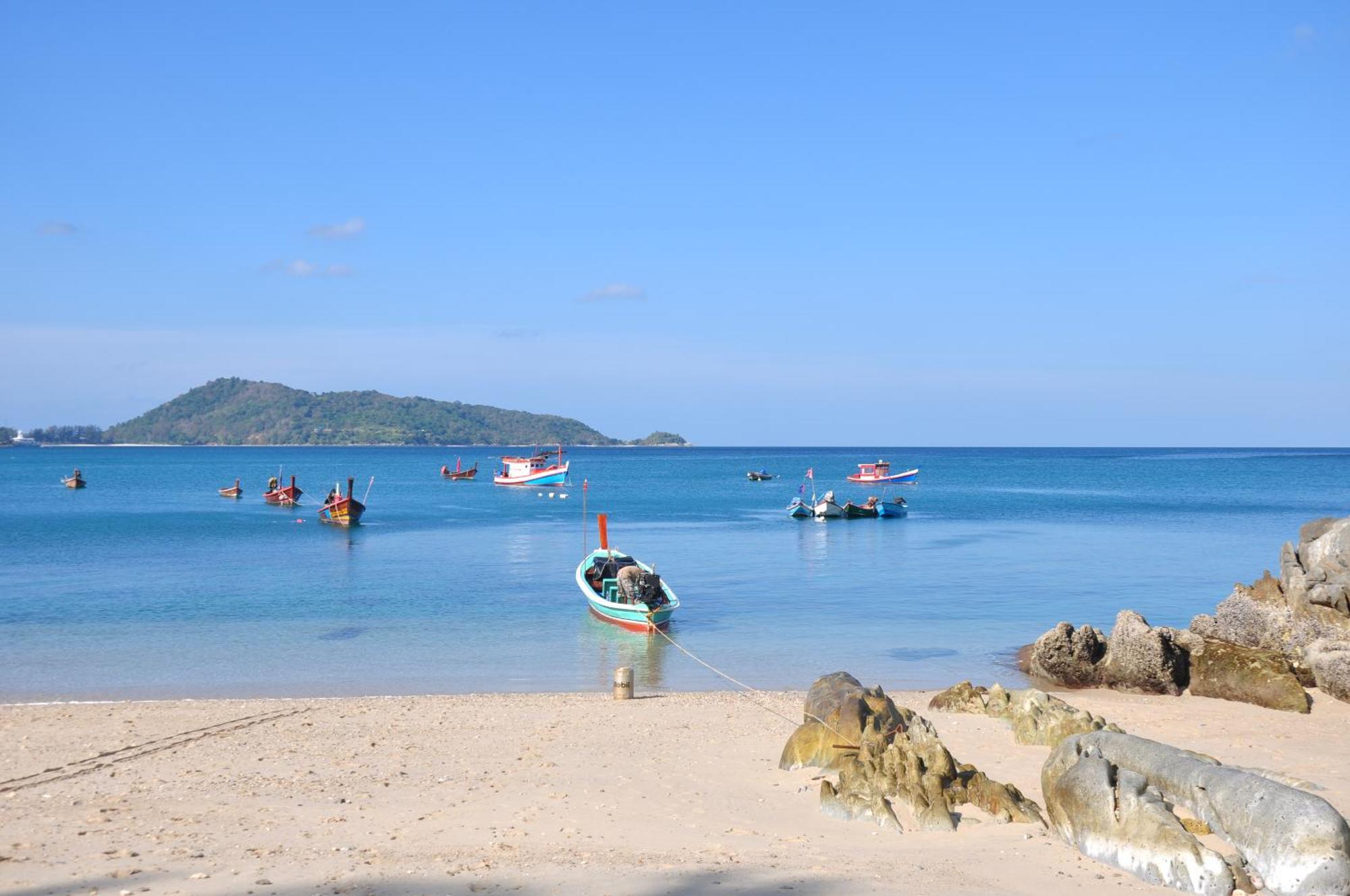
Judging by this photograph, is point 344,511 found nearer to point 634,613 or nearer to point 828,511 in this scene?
point 828,511

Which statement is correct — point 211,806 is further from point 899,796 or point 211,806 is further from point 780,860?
point 899,796

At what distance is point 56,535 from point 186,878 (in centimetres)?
4573

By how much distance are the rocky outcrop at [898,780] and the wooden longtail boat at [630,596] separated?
40.0 ft

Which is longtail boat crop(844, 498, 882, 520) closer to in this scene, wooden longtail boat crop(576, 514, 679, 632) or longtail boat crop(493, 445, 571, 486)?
wooden longtail boat crop(576, 514, 679, 632)

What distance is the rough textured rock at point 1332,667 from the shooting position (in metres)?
16.1

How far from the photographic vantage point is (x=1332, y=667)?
53.5 ft

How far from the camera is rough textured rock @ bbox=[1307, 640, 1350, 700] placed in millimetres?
16109

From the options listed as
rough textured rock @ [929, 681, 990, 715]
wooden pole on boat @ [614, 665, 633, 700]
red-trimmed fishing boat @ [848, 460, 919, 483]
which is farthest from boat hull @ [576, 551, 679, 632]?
red-trimmed fishing boat @ [848, 460, 919, 483]

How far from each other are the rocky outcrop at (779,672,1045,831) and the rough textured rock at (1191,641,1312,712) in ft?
23.7

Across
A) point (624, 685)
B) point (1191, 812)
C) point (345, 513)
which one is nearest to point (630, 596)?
point (624, 685)

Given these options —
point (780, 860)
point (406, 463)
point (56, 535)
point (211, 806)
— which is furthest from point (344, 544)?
point (406, 463)

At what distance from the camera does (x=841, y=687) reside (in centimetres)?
1295

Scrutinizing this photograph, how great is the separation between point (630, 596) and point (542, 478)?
6820 centimetres

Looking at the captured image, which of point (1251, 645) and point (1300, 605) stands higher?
point (1300, 605)
